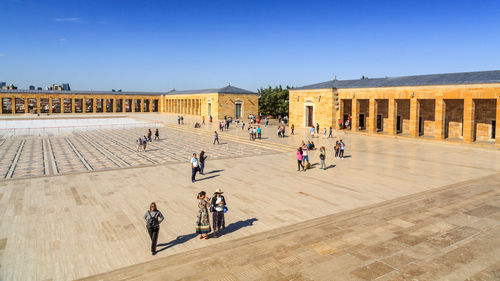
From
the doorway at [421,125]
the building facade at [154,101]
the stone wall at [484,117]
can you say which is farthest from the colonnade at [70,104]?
the stone wall at [484,117]

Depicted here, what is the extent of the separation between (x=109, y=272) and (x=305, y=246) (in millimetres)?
4087

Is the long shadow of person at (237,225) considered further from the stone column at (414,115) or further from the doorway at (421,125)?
the doorway at (421,125)

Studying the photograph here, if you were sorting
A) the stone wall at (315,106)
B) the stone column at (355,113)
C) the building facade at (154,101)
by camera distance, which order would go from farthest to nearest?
the building facade at (154,101) → the stone wall at (315,106) → the stone column at (355,113)

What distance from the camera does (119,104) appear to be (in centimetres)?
6975

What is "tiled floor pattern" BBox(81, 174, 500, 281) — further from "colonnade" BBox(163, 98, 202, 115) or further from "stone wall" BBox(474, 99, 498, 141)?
"colonnade" BBox(163, 98, 202, 115)

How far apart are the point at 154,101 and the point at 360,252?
72692 mm

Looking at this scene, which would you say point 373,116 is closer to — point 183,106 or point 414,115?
point 414,115

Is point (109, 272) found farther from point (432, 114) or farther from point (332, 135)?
point (432, 114)

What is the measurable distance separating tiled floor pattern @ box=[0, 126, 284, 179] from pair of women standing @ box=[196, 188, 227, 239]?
1015 cm

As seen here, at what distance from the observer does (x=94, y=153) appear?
21.8 meters

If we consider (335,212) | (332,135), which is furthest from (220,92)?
(335,212)

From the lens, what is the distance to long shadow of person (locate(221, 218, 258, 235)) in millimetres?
8916

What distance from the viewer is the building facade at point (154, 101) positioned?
51844 millimetres

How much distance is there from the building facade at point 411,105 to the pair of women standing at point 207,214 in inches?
847
